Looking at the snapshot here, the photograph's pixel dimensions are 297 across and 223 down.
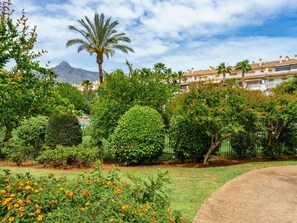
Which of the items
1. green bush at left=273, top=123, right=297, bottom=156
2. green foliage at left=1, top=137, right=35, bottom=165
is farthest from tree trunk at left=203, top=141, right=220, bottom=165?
green foliage at left=1, top=137, right=35, bottom=165

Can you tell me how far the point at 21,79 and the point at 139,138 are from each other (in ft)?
23.2

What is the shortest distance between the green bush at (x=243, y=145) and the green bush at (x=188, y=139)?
2378mm

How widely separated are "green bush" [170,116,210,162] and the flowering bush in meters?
6.70

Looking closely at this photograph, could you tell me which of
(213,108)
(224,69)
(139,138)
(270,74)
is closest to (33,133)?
(139,138)

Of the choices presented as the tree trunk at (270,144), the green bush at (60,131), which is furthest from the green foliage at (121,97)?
the tree trunk at (270,144)

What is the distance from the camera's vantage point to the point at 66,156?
10.5 m

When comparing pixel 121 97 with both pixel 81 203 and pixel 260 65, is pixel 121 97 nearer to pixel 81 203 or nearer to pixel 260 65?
pixel 81 203

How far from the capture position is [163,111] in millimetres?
13625

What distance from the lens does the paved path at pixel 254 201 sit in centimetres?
527

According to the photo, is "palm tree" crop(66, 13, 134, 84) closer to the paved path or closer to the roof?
the paved path

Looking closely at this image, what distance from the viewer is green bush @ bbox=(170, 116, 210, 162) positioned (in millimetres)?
11219

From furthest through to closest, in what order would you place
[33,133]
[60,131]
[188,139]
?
1. [33,133]
2. [60,131]
3. [188,139]

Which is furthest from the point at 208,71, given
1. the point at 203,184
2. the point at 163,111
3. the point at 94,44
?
the point at 203,184

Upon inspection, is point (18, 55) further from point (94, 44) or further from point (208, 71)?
point (208, 71)
